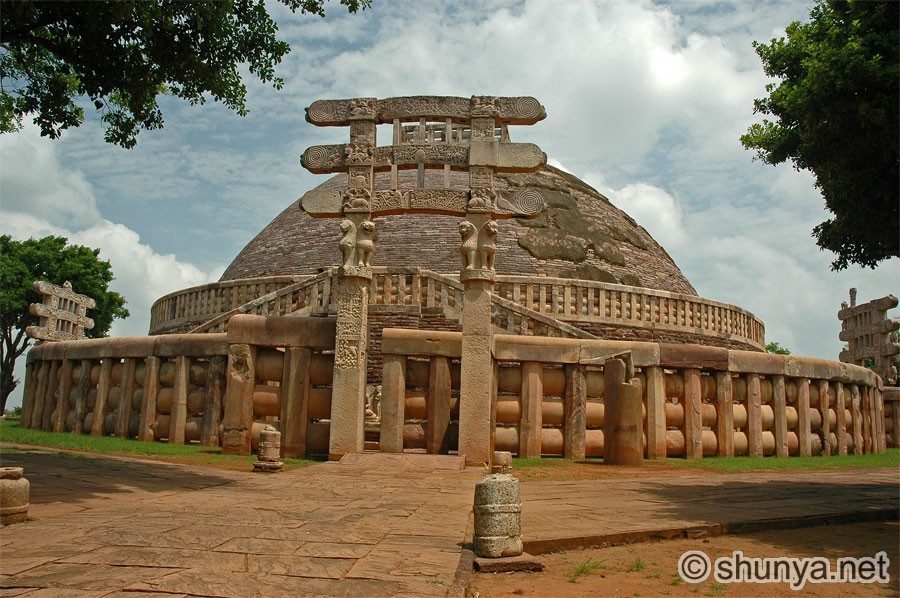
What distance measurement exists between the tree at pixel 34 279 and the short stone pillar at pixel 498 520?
3265cm

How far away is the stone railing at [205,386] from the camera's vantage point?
10906 millimetres

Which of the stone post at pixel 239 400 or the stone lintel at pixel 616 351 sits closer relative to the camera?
the stone post at pixel 239 400

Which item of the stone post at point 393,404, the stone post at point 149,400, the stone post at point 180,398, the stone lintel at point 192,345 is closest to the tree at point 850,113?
the stone post at point 393,404

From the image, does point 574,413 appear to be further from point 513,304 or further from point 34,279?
point 34,279

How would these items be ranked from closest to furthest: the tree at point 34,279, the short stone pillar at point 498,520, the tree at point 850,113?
the short stone pillar at point 498,520
the tree at point 850,113
the tree at point 34,279

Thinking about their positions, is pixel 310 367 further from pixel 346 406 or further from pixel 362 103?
pixel 362 103

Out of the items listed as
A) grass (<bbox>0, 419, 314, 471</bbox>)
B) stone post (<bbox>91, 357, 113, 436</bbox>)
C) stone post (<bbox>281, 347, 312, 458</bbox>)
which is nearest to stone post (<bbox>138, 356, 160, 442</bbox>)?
grass (<bbox>0, 419, 314, 471</bbox>)

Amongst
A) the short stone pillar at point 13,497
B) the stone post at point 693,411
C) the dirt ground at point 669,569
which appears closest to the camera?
the dirt ground at point 669,569

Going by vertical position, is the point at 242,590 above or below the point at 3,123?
below

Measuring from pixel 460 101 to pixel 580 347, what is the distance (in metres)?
4.25

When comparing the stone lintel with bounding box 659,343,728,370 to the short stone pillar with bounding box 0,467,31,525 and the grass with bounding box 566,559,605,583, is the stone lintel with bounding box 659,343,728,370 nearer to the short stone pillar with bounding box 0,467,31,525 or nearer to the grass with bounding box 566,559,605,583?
the grass with bounding box 566,559,605,583

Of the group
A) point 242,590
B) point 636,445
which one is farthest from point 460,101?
point 242,590

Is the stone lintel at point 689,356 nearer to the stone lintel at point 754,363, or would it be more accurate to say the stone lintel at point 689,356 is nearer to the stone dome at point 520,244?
the stone lintel at point 754,363

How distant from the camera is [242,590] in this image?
358 centimetres
